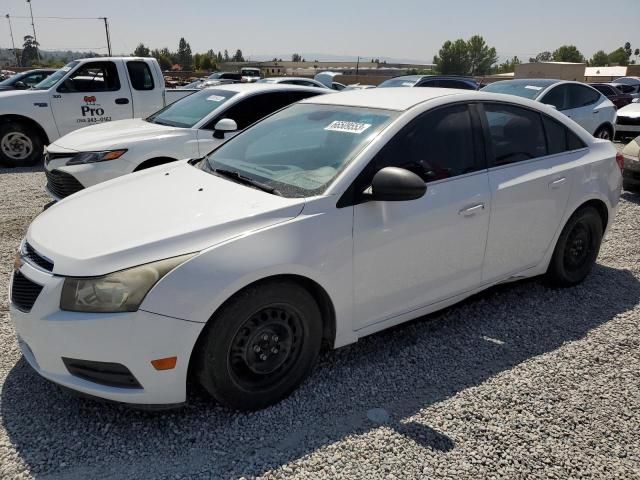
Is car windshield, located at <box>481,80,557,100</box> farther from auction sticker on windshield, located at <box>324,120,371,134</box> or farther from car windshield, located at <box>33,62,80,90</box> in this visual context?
car windshield, located at <box>33,62,80,90</box>

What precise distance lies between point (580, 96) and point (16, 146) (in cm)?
A: 1047

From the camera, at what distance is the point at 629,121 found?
13680 millimetres

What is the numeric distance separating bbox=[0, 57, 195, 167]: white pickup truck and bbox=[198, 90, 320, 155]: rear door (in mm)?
3344

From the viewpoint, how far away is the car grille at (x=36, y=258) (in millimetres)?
2570

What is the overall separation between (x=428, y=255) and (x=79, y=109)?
8.40 meters

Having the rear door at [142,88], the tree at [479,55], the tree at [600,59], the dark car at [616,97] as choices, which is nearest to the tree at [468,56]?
the tree at [479,55]

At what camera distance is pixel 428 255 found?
3225mm

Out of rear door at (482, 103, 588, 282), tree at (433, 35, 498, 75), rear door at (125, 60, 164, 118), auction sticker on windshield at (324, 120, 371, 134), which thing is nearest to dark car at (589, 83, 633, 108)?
rear door at (125, 60, 164, 118)

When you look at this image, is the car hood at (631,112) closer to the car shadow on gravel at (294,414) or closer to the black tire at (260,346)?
the car shadow on gravel at (294,414)

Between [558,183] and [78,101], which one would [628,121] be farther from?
[78,101]

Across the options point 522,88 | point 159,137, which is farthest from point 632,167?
point 159,137

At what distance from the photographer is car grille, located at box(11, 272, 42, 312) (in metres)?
2.54

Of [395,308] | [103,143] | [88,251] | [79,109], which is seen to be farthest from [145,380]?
[79,109]

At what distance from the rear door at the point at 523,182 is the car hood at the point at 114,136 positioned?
373cm
